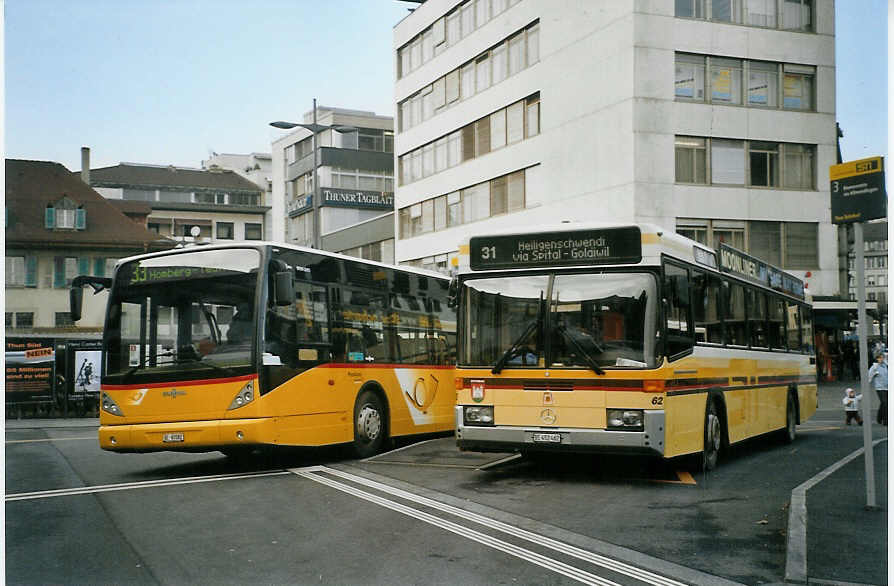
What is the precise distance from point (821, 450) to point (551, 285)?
686 cm

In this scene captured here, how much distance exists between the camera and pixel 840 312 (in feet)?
110

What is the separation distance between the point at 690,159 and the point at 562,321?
26.1 metres

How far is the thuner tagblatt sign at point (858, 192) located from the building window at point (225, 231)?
339 inches

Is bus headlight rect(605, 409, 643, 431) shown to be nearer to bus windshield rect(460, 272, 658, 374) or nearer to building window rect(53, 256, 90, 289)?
bus windshield rect(460, 272, 658, 374)

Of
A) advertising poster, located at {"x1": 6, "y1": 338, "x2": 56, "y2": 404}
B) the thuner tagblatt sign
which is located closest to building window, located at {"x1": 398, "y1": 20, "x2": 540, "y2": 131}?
advertising poster, located at {"x1": 6, "y1": 338, "x2": 56, "y2": 404}

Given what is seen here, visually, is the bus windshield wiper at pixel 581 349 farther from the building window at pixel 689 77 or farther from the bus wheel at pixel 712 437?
the building window at pixel 689 77

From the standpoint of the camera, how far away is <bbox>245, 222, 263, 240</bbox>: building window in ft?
48.4

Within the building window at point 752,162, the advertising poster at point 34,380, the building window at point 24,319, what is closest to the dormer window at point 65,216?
the building window at point 24,319

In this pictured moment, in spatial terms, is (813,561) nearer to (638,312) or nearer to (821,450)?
(638,312)

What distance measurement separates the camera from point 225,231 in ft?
48.1

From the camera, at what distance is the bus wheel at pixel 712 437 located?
40.8 feet

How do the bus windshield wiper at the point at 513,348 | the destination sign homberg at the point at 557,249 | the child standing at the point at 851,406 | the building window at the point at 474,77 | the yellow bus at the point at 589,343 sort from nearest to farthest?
the yellow bus at the point at 589,343, the destination sign homberg at the point at 557,249, the bus windshield wiper at the point at 513,348, the child standing at the point at 851,406, the building window at the point at 474,77

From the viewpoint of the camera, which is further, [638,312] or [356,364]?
[356,364]

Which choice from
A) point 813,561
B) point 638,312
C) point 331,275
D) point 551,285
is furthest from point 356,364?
point 813,561
